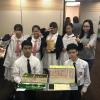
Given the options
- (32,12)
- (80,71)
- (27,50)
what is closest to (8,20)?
(32,12)

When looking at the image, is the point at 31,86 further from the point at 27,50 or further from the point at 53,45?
the point at 53,45

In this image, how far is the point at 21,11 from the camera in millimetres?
5637

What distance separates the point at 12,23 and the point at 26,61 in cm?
294

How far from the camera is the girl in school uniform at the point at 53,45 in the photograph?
147 inches

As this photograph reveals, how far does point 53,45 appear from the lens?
3.74 metres

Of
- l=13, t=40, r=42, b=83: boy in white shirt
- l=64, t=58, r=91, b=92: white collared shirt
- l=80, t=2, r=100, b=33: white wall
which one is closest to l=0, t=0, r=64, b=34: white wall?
l=13, t=40, r=42, b=83: boy in white shirt

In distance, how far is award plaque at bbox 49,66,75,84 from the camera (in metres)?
2.51

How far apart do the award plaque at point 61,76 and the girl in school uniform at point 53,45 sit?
4.06 feet

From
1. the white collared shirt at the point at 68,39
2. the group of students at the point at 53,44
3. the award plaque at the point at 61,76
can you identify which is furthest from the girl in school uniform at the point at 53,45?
the award plaque at the point at 61,76

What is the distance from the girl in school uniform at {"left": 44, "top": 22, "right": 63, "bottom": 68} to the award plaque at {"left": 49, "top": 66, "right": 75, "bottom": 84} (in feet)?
4.06

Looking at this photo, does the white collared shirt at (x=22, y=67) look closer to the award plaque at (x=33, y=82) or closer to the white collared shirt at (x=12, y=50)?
the award plaque at (x=33, y=82)

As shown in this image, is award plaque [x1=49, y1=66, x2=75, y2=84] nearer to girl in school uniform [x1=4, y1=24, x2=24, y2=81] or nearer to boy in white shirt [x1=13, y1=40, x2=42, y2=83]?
boy in white shirt [x1=13, y1=40, x2=42, y2=83]

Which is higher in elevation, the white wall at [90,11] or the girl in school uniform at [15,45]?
the white wall at [90,11]

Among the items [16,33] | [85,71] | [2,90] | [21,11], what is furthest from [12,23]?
[85,71]
